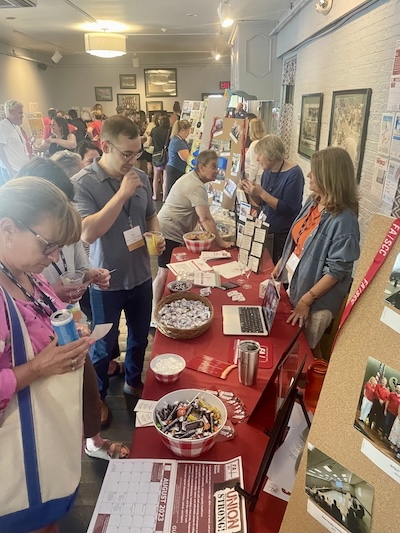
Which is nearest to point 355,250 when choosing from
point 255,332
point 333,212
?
point 333,212

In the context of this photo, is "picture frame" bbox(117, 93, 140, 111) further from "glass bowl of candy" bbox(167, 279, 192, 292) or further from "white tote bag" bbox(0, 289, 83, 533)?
"white tote bag" bbox(0, 289, 83, 533)

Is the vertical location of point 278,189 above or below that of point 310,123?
below

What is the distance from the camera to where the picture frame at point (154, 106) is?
12.0 m

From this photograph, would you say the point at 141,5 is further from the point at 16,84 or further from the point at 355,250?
the point at 16,84

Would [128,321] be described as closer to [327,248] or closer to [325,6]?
[327,248]

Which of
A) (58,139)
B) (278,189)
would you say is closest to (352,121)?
(278,189)

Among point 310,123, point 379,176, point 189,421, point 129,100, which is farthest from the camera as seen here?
point 129,100

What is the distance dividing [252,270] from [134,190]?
0.96 metres

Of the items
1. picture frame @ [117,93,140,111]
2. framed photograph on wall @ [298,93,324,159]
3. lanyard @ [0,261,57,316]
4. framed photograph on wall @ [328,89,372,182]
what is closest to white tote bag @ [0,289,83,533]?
lanyard @ [0,261,57,316]

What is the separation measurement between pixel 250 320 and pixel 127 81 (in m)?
11.8

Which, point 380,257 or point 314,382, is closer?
point 380,257

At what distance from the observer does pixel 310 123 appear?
4.53 meters

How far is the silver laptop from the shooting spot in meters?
1.77

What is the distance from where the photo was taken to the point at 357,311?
0.73 meters
